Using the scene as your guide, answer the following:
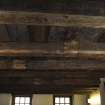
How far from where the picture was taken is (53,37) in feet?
10.6

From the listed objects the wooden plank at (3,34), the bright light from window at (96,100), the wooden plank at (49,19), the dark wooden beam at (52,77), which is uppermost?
the wooden plank at (3,34)

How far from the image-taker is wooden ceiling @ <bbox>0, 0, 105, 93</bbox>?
2.13 metres

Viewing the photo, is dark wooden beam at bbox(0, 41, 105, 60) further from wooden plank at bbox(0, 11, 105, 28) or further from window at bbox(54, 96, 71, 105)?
window at bbox(54, 96, 71, 105)

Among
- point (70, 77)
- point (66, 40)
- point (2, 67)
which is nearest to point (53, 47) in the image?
point (66, 40)

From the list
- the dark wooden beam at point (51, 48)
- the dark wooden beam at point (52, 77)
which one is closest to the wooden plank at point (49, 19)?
the dark wooden beam at point (51, 48)

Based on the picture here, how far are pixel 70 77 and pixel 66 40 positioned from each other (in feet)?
7.38

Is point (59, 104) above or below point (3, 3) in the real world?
below

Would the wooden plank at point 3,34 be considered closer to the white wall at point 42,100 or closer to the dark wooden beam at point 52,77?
the dark wooden beam at point 52,77

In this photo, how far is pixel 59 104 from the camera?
982cm

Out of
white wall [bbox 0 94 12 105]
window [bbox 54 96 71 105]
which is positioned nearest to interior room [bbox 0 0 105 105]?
white wall [bbox 0 94 12 105]

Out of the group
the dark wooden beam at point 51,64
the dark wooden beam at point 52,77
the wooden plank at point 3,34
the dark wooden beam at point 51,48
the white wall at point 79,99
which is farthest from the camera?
the white wall at point 79,99

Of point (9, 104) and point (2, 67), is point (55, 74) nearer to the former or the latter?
point (2, 67)

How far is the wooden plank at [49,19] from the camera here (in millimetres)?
2061


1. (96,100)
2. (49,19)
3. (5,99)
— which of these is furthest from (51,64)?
(5,99)
